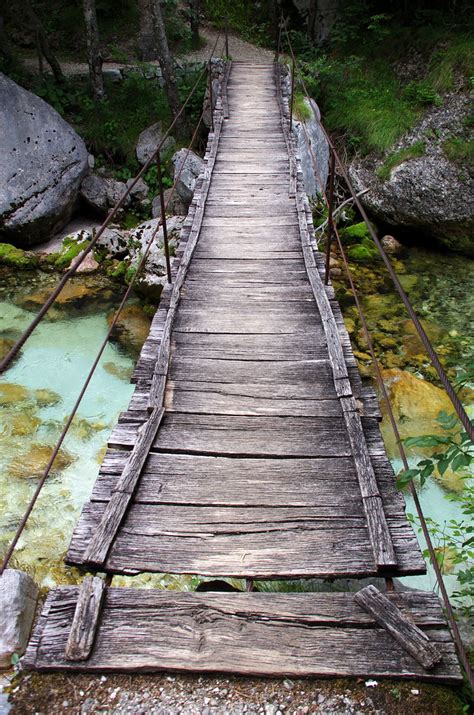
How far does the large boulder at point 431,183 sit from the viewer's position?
8797 mm

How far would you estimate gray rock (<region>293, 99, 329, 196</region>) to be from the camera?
9.02m

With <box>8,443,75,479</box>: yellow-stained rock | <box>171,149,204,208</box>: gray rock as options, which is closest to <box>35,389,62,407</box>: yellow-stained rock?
<box>8,443,75,479</box>: yellow-stained rock

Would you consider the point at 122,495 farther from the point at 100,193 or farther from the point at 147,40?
the point at 147,40

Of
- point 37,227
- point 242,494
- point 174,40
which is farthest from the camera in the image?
point 174,40

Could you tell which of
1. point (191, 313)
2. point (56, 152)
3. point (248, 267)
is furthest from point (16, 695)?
point (56, 152)

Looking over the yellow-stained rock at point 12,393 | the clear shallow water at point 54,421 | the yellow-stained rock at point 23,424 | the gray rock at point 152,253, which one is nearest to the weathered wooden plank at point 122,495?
the clear shallow water at point 54,421

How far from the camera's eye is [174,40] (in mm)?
13008

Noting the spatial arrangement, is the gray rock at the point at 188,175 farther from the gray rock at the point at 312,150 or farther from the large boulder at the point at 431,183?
the large boulder at the point at 431,183

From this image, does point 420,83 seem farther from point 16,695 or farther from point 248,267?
point 16,695

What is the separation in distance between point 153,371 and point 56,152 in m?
7.54

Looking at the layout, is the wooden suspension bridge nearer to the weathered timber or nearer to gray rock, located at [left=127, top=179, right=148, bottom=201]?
the weathered timber

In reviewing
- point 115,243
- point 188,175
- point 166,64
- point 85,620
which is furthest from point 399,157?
point 85,620

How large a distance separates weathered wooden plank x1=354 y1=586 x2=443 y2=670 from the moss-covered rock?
8200 millimetres

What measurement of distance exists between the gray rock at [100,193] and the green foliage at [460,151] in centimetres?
573
